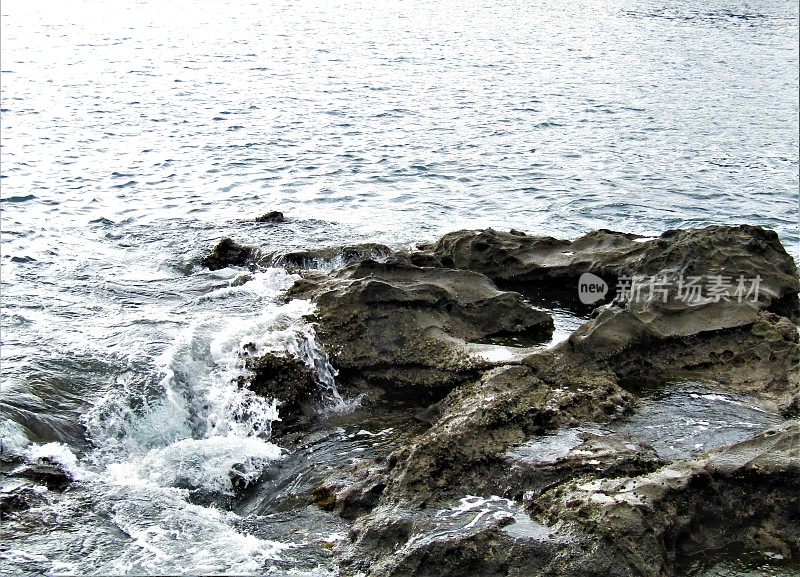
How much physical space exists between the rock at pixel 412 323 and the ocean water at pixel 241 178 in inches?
21.7

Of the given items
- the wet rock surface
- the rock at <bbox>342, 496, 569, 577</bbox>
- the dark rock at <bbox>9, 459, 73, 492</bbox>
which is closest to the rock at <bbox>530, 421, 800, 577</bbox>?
the wet rock surface

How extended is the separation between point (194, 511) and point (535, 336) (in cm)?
589

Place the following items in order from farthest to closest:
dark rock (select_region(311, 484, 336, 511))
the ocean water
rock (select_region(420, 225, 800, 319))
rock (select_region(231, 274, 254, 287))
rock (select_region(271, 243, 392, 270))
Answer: rock (select_region(271, 243, 392, 270)) → rock (select_region(231, 274, 254, 287)) → rock (select_region(420, 225, 800, 319)) → the ocean water → dark rock (select_region(311, 484, 336, 511))

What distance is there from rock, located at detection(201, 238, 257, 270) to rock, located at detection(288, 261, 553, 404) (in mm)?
4318

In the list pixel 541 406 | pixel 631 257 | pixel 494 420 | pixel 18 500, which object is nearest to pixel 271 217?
pixel 631 257

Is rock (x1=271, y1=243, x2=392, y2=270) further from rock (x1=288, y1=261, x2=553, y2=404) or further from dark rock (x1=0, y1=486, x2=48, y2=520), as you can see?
dark rock (x1=0, y1=486, x2=48, y2=520)

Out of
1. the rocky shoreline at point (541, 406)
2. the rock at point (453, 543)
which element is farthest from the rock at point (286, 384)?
the rock at point (453, 543)

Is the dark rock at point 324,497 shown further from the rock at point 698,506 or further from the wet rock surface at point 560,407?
the rock at point 698,506

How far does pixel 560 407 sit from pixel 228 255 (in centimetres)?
972

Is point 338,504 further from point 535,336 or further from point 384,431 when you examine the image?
point 535,336

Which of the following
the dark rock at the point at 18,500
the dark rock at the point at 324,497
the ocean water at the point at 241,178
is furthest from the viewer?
the ocean water at the point at 241,178

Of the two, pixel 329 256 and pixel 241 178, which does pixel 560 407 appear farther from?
pixel 241 178

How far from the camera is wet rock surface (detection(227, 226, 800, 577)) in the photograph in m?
8.23

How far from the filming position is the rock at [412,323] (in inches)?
476
